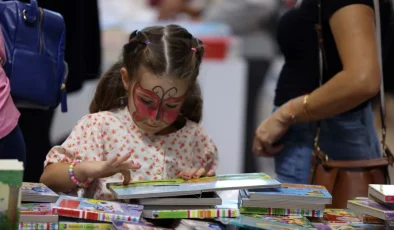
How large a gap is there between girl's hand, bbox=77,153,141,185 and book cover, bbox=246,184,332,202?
0.37 metres

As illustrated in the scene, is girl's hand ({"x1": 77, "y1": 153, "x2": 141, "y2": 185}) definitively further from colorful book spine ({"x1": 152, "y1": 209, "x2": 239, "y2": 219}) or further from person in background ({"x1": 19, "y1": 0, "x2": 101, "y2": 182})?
person in background ({"x1": 19, "y1": 0, "x2": 101, "y2": 182})

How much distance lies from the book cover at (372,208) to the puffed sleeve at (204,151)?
0.58 metres

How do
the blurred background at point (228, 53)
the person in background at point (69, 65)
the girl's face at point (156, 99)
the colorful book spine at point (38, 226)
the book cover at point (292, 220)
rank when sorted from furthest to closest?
the blurred background at point (228, 53), the person in background at point (69, 65), the girl's face at point (156, 99), the book cover at point (292, 220), the colorful book spine at point (38, 226)

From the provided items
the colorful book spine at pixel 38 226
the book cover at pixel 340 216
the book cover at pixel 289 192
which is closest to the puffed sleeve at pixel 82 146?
the colorful book spine at pixel 38 226

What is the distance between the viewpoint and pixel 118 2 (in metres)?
6.91

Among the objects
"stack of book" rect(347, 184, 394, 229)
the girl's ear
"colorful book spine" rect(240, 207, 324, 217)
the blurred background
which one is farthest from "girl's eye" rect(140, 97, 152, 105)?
the blurred background

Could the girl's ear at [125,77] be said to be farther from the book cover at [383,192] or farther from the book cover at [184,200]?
the book cover at [383,192]

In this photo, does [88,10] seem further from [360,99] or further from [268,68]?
[268,68]

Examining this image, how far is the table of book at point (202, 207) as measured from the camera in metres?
2.04

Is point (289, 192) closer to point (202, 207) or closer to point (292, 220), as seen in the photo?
point (292, 220)

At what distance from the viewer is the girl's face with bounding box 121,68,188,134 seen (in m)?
2.44

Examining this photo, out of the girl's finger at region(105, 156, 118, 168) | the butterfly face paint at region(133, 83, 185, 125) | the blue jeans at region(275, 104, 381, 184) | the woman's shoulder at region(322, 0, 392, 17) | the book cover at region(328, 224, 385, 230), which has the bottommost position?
the book cover at region(328, 224, 385, 230)

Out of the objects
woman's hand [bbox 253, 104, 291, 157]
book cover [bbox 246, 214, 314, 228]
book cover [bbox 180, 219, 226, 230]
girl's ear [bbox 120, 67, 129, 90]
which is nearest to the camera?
book cover [bbox 180, 219, 226, 230]

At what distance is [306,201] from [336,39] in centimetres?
66
